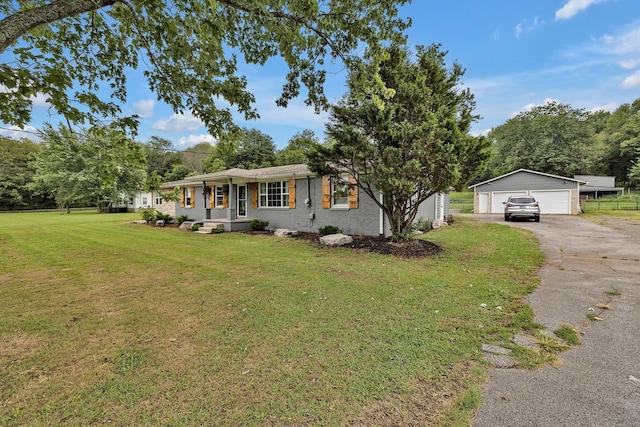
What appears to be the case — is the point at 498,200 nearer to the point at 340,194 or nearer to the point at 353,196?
the point at 353,196

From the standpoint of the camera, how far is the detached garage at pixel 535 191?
67.4 feet

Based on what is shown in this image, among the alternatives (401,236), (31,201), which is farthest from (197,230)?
(31,201)

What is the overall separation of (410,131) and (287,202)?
707 cm

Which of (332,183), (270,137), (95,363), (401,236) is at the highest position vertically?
(270,137)

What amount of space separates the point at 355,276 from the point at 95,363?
13.3 feet

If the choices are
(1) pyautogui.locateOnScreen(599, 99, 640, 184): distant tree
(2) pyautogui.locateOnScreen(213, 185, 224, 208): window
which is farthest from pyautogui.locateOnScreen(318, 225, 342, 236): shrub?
(1) pyautogui.locateOnScreen(599, 99, 640, 184): distant tree

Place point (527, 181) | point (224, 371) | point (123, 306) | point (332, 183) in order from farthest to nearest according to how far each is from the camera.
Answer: point (527, 181), point (332, 183), point (123, 306), point (224, 371)

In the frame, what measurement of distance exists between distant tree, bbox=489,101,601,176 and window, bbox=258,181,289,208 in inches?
1152

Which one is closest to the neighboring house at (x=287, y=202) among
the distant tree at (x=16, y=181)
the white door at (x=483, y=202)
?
Answer: the white door at (x=483, y=202)

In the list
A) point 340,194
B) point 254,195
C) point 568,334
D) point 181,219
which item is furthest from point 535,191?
point 181,219

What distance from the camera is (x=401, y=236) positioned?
28.6 ft

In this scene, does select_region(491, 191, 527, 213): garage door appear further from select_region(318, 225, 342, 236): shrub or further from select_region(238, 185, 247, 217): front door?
select_region(238, 185, 247, 217): front door

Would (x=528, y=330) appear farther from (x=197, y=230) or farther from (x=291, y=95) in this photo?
(x=197, y=230)

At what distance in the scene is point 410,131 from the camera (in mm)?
7031
